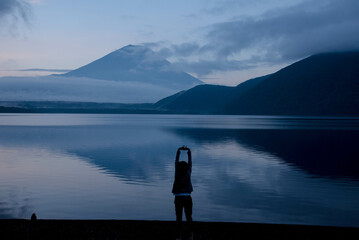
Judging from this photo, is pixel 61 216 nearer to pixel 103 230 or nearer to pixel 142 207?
pixel 142 207

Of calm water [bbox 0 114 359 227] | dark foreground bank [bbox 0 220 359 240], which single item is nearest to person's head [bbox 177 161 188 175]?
dark foreground bank [bbox 0 220 359 240]

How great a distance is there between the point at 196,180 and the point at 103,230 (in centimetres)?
1981

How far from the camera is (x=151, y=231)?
1316cm

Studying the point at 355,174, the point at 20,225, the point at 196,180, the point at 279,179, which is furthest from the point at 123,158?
the point at 20,225

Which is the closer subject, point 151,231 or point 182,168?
point 182,168

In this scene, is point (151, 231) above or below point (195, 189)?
above

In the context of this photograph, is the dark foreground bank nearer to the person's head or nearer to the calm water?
the person's head

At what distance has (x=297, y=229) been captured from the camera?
43.9 feet

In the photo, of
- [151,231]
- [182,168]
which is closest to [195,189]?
[151,231]

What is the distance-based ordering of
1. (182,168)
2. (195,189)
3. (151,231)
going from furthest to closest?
1. (195,189)
2. (151,231)
3. (182,168)

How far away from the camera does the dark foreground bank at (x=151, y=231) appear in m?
12.5

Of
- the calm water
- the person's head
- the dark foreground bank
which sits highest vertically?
the person's head

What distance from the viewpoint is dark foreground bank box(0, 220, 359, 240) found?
41.2 ft

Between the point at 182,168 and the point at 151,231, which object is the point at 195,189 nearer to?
the point at 151,231
